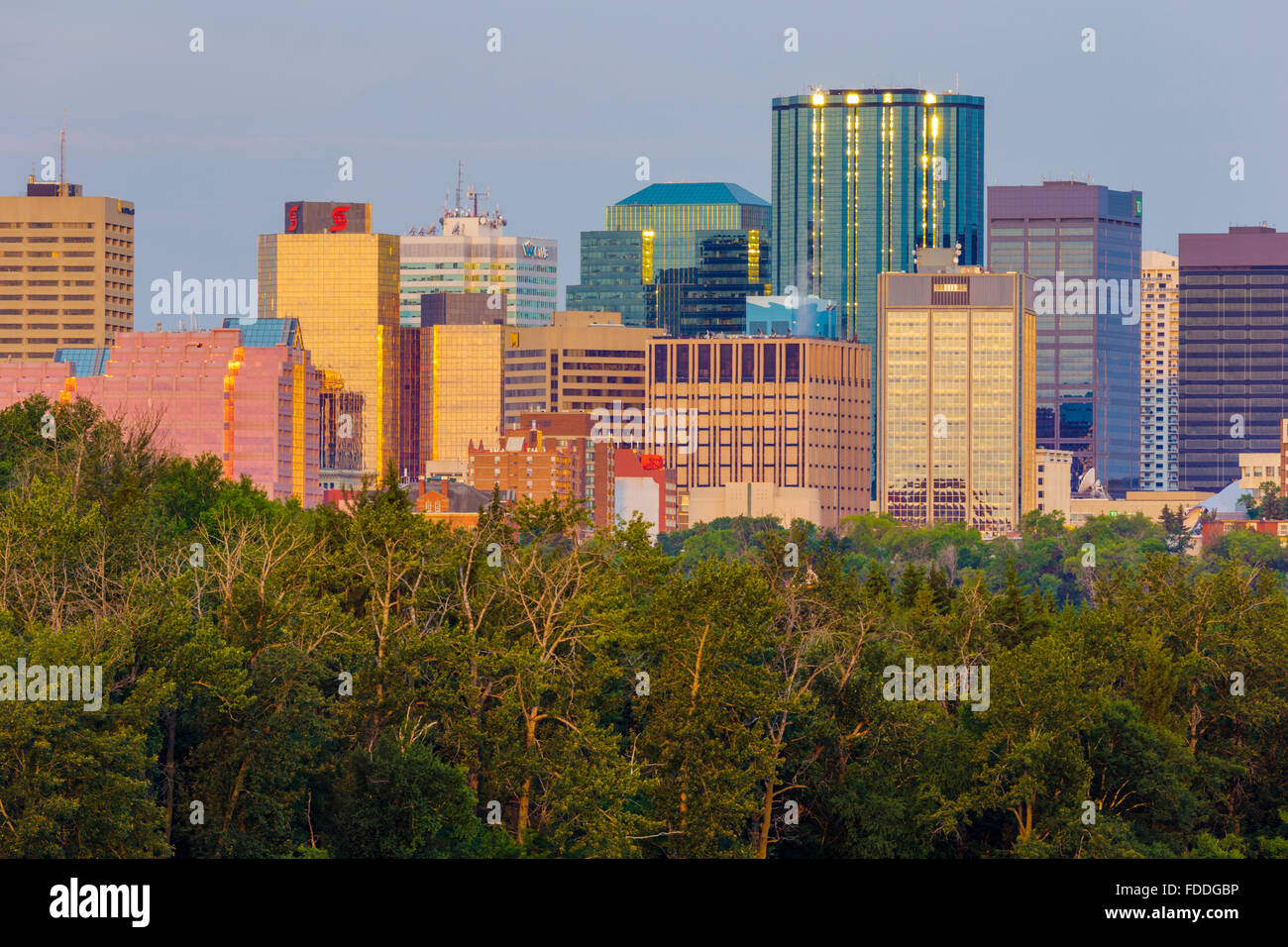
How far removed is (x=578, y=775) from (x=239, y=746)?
A: 41.9ft

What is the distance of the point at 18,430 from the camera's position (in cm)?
13200

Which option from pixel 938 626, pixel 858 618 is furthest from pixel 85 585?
pixel 938 626

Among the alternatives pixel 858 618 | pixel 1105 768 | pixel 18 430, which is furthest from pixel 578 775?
pixel 18 430

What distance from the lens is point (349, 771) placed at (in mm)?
90188

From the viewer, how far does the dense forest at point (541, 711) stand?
88.8 metres

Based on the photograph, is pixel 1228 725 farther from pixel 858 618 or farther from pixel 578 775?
pixel 578 775

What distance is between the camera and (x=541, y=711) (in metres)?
97.1

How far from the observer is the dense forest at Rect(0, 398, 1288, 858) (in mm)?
88812
